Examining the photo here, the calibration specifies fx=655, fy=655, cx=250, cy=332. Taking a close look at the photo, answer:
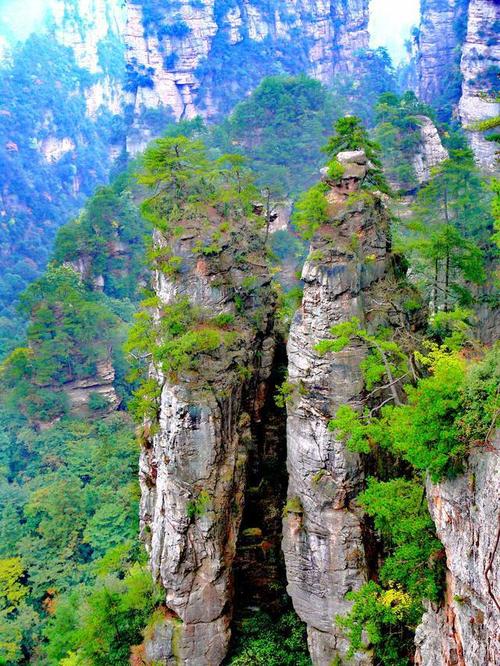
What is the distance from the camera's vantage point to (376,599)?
13.6 metres

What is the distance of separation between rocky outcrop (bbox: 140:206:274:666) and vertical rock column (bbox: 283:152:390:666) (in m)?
1.67

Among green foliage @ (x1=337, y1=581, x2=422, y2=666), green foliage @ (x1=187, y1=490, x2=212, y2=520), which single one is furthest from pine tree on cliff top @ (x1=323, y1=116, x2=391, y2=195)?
green foliage @ (x1=337, y1=581, x2=422, y2=666)

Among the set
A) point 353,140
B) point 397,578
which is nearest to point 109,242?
point 353,140

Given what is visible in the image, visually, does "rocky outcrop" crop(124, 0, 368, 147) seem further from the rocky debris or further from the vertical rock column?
the vertical rock column

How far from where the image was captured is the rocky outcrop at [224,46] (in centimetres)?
7150

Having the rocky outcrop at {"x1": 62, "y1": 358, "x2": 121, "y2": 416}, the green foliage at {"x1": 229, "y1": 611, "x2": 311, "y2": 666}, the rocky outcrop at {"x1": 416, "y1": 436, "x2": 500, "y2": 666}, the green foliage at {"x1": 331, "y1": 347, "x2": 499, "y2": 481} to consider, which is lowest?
the rocky outcrop at {"x1": 62, "y1": 358, "x2": 121, "y2": 416}

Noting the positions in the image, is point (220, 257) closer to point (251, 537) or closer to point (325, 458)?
point (325, 458)

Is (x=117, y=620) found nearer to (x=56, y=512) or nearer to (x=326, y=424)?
(x=326, y=424)

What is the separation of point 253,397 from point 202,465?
2.61 metres

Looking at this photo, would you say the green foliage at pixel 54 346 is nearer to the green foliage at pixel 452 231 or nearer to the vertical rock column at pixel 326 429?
the green foliage at pixel 452 231

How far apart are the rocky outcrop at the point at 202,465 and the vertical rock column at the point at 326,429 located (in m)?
1.67

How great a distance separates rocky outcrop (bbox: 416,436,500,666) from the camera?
895 centimetres

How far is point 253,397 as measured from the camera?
17.7 m

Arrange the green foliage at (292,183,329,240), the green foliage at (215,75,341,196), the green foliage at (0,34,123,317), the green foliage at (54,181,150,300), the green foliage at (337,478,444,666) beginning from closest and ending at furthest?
the green foliage at (337,478,444,666)
the green foliage at (292,183,329,240)
the green foliage at (54,181,150,300)
the green foliage at (215,75,341,196)
the green foliage at (0,34,123,317)
